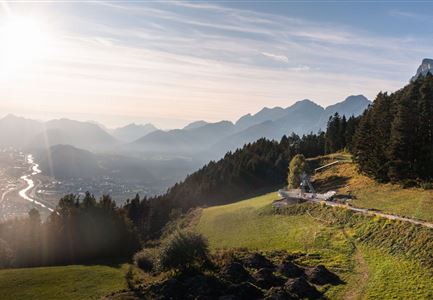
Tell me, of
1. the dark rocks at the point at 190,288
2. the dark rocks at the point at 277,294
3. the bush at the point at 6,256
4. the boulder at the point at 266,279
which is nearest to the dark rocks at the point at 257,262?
the boulder at the point at 266,279

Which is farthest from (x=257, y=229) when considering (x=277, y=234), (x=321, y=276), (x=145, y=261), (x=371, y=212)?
(x=321, y=276)

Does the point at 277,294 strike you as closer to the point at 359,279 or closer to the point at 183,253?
the point at 359,279

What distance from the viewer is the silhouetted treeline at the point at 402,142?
6956 cm

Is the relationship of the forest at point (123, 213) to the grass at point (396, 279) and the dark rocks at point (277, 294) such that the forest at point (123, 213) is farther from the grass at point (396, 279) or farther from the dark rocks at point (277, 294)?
the dark rocks at point (277, 294)

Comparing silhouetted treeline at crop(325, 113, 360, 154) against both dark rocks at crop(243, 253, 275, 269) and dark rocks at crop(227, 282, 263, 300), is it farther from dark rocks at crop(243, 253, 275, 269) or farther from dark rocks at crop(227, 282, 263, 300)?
dark rocks at crop(227, 282, 263, 300)

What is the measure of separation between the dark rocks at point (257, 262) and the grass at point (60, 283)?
44.2ft

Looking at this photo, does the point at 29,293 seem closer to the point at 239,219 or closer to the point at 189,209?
the point at 239,219

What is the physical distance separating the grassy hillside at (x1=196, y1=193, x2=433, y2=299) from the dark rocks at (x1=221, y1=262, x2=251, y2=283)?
26.7 ft

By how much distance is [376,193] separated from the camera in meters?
68.6

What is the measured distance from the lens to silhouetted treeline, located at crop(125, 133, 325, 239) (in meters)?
120

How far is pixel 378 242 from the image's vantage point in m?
49.2

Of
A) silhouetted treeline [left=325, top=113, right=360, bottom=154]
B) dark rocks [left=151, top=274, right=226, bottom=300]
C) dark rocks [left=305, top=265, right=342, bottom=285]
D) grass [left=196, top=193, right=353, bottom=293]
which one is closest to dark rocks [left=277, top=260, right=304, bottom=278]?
dark rocks [left=305, top=265, right=342, bottom=285]

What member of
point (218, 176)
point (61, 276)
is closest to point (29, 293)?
point (61, 276)

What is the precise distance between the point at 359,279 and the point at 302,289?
7245 millimetres
